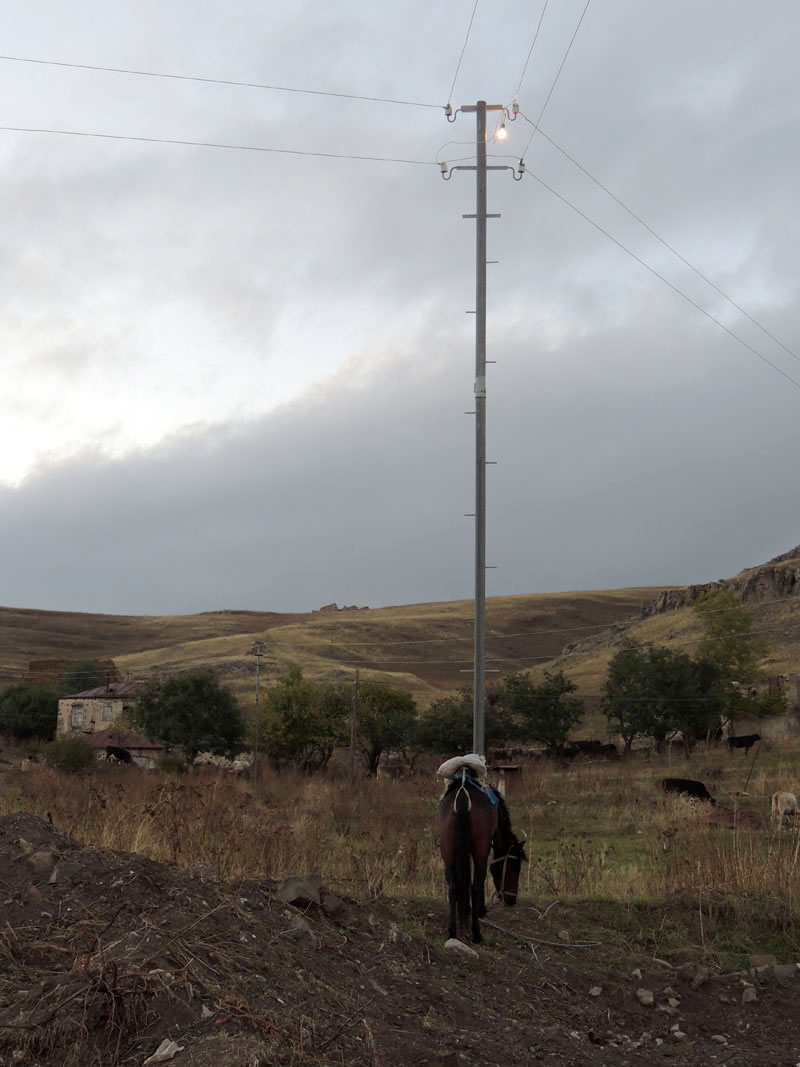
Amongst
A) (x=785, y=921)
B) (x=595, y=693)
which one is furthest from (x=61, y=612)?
(x=785, y=921)

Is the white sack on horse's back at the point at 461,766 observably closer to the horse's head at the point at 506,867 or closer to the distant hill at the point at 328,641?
the horse's head at the point at 506,867

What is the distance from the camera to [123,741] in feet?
187

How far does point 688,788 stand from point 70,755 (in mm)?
26575

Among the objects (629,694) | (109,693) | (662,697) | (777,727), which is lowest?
(777,727)

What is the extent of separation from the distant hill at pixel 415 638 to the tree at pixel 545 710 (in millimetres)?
26054

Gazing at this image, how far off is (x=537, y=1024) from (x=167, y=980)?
3.11 meters

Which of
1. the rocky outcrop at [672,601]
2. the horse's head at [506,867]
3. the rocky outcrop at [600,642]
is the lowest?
the horse's head at [506,867]

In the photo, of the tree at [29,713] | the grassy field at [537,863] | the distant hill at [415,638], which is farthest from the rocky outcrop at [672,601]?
the grassy field at [537,863]

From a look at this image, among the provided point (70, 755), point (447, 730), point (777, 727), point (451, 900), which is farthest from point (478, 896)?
point (777, 727)

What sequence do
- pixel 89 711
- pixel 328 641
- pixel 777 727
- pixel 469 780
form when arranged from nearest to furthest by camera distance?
pixel 469 780 < pixel 777 727 < pixel 89 711 < pixel 328 641

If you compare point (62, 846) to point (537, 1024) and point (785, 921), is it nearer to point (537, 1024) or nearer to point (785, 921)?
point (537, 1024)

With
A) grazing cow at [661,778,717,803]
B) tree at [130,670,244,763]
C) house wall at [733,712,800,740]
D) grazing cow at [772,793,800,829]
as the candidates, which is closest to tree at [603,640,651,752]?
house wall at [733,712,800,740]

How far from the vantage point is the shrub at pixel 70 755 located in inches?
1594

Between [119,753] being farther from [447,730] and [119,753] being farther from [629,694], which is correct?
[629,694]
